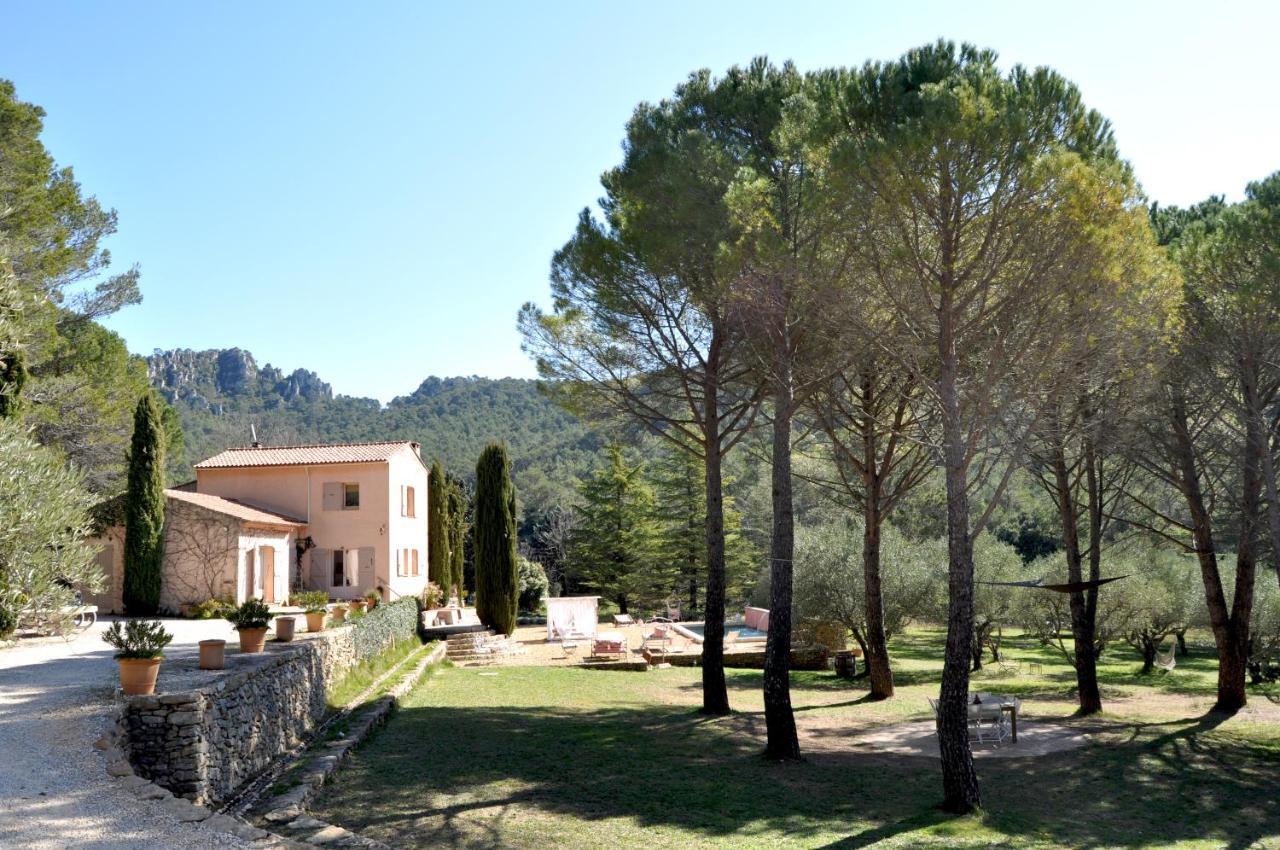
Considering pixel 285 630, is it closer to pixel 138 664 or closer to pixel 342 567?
pixel 138 664

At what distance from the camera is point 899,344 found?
9.96 m

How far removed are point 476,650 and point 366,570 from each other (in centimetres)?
607

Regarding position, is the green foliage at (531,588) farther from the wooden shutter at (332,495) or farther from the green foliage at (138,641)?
the green foliage at (138,641)

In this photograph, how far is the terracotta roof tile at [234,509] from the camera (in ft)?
64.1

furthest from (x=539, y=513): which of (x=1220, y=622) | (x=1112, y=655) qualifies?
(x=1220, y=622)

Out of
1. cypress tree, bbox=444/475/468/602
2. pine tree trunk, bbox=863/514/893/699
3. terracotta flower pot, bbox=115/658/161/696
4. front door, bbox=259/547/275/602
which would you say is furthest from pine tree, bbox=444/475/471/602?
terracotta flower pot, bbox=115/658/161/696

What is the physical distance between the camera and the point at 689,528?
3183cm

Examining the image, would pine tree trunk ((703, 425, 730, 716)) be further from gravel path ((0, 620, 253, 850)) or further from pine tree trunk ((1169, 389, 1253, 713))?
gravel path ((0, 620, 253, 850))

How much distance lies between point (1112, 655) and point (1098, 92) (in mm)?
21058

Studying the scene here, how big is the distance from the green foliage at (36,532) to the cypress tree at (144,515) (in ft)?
39.9

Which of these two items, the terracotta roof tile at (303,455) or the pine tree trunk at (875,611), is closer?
the pine tree trunk at (875,611)

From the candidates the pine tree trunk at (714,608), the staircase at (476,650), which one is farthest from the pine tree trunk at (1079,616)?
the staircase at (476,650)

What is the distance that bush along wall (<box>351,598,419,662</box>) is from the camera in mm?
14422

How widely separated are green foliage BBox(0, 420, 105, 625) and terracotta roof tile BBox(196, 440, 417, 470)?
56.9ft
